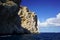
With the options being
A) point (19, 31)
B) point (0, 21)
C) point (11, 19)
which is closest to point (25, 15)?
point (19, 31)

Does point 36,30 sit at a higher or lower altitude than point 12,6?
lower

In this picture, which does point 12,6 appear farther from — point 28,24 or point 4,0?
point 28,24

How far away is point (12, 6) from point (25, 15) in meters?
68.9

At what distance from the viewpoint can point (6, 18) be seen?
8838 cm

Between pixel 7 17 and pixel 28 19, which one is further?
pixel 28 19

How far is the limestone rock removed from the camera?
15245 cm

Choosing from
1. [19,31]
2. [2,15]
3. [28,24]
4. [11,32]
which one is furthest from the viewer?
[28,24]

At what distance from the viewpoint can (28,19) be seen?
509ft

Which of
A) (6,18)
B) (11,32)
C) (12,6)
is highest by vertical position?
(12,6)

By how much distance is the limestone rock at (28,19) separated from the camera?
152450 mm

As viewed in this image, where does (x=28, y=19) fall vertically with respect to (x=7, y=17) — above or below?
above

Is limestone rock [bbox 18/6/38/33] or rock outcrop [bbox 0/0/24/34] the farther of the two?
limestone rock [bbox 18/6/38/33]

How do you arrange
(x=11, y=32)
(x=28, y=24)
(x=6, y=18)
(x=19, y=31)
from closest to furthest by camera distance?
(x=6, y=18), (x=11, y=32), (x=19, y=31), (x=28, y=24)

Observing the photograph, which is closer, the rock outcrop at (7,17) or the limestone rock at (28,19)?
the rock outcrop at (7,17)
